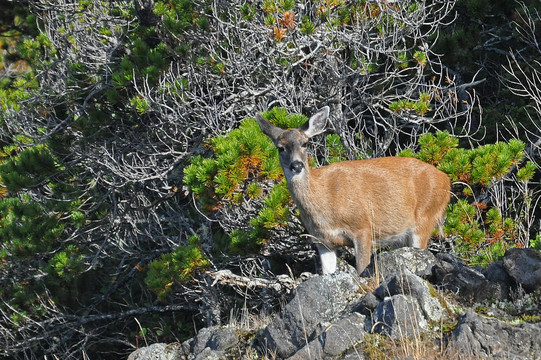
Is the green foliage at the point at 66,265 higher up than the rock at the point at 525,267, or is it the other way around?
the rock at the point at 525,267

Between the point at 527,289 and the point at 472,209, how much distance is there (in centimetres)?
294

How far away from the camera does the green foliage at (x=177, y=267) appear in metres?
9.15

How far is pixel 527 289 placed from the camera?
6.36 meters

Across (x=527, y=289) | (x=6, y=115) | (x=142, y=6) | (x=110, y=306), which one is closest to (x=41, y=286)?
(x=110, y=306)

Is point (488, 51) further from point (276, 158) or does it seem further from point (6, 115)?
point (6, 115)

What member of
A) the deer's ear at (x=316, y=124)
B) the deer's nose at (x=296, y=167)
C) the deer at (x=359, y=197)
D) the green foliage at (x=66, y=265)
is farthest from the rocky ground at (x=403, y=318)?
the green foliage at (x=66, y=265)

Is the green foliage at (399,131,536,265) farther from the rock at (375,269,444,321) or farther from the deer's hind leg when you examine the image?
the rock at (375,269,444,321)

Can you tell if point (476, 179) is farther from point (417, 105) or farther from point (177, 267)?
point (177, 267)

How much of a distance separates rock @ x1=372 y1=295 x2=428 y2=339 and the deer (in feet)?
7.97

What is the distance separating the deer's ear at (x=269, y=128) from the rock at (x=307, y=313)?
262cm

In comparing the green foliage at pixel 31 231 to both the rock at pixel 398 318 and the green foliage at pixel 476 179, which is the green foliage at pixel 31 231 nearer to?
the green foliage at pixel 476 179

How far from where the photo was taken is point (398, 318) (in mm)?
5461

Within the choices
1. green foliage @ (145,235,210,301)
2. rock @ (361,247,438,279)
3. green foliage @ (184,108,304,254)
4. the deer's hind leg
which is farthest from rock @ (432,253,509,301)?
green foliage @ (145,235,210,301)

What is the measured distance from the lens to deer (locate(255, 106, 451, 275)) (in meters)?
8.45
